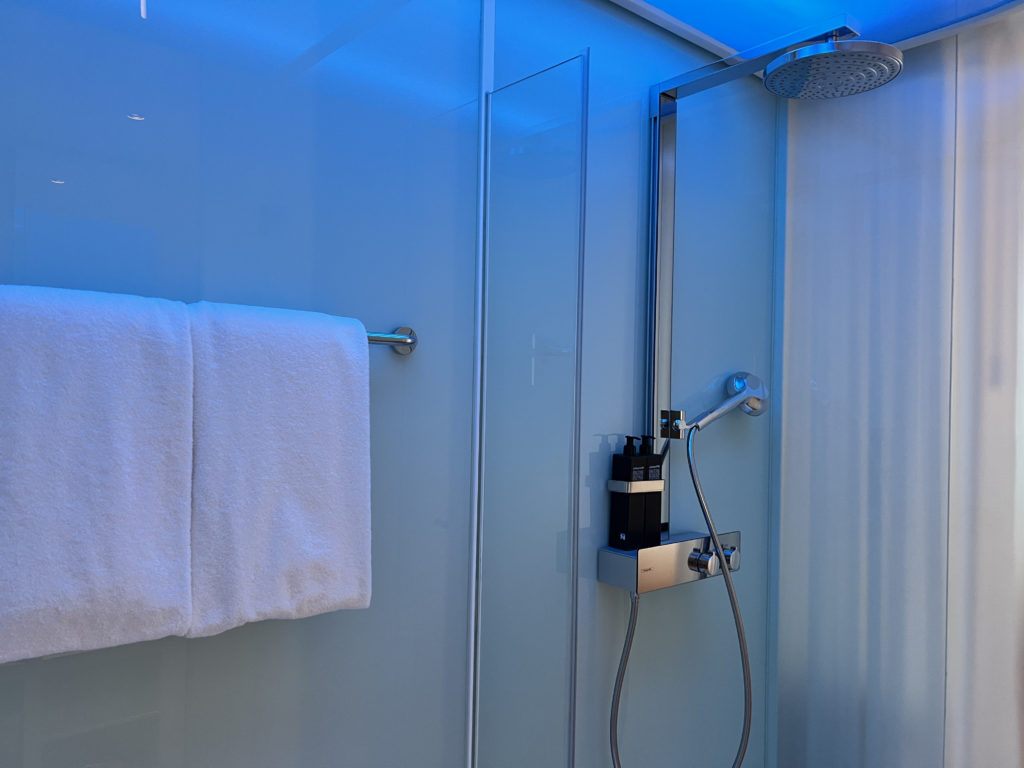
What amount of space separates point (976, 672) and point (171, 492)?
1.15 m

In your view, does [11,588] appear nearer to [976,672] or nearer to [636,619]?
[636,619]

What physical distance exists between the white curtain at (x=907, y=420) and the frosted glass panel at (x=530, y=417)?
388mm

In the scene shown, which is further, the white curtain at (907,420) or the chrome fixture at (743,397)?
the chrome fixture at (743,397)

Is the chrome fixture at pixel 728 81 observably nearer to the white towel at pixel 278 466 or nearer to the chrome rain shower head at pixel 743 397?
the chrome rain shower head at pixel 743 397

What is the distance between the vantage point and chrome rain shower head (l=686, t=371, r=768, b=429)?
4.41 ft

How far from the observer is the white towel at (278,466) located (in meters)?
0.95

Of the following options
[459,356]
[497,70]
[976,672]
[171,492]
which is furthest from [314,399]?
[976,672]

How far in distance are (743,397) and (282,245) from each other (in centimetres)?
81

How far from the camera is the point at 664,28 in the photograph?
1.54m

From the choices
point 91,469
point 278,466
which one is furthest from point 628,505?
point 91,469

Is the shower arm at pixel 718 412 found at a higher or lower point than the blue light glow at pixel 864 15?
lower

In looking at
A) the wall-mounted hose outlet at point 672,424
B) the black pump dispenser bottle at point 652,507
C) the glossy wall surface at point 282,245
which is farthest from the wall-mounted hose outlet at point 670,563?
the glossy wall surface at point 282,245

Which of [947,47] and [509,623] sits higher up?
[947,47]

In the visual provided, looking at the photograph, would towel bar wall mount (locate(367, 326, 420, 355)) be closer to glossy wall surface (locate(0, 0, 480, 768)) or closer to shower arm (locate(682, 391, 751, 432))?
glossy wall surface (locate(0, 0, 480, 768))
